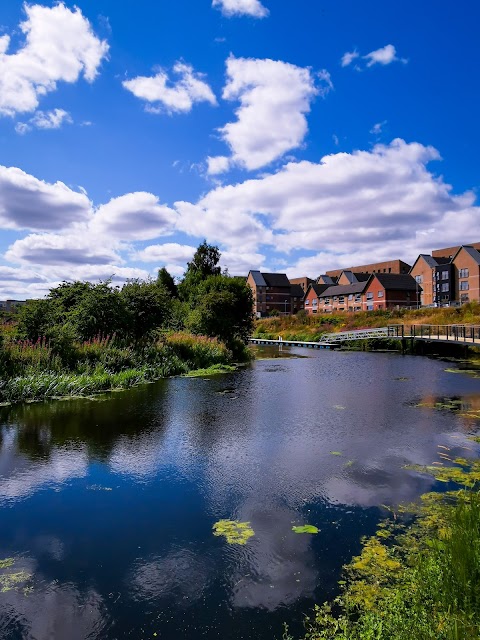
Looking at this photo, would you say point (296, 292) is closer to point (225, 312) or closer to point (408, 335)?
point (408, 335)

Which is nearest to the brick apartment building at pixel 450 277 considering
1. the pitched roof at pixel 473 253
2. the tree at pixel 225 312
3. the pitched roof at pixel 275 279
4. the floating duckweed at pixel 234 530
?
the pitched roof at pixel 473 253

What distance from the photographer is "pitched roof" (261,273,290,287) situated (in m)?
107

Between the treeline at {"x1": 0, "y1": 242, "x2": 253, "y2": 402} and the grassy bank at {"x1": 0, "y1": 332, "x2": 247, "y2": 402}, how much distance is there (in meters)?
0.03

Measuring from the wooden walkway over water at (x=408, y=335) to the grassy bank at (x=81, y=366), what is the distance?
19.3 m

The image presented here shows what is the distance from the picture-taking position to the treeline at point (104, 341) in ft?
51.1

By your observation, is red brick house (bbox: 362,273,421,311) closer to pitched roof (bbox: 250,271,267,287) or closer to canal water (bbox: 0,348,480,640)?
pitched roof (bbox: 250,271,267,287)

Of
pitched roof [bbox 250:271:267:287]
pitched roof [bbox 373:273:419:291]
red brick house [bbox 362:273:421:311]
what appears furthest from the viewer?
pitched roof [bbox 250:271:267:287]

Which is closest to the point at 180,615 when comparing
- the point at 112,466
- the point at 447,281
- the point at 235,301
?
the point at 112,466

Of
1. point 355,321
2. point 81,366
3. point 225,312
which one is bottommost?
point 81,366

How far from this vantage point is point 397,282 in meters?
81.9

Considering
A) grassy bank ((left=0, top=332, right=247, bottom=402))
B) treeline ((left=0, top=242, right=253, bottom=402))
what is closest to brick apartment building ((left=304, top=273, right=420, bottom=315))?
treeline ((left=0, top=242, right=253, bottom=402))

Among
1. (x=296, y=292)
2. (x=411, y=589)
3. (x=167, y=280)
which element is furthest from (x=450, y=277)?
(x=411, y=589)

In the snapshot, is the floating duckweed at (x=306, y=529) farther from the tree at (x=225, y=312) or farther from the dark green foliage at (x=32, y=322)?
the tree at (x=225, y=312)

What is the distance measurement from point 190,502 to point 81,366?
12.1m
